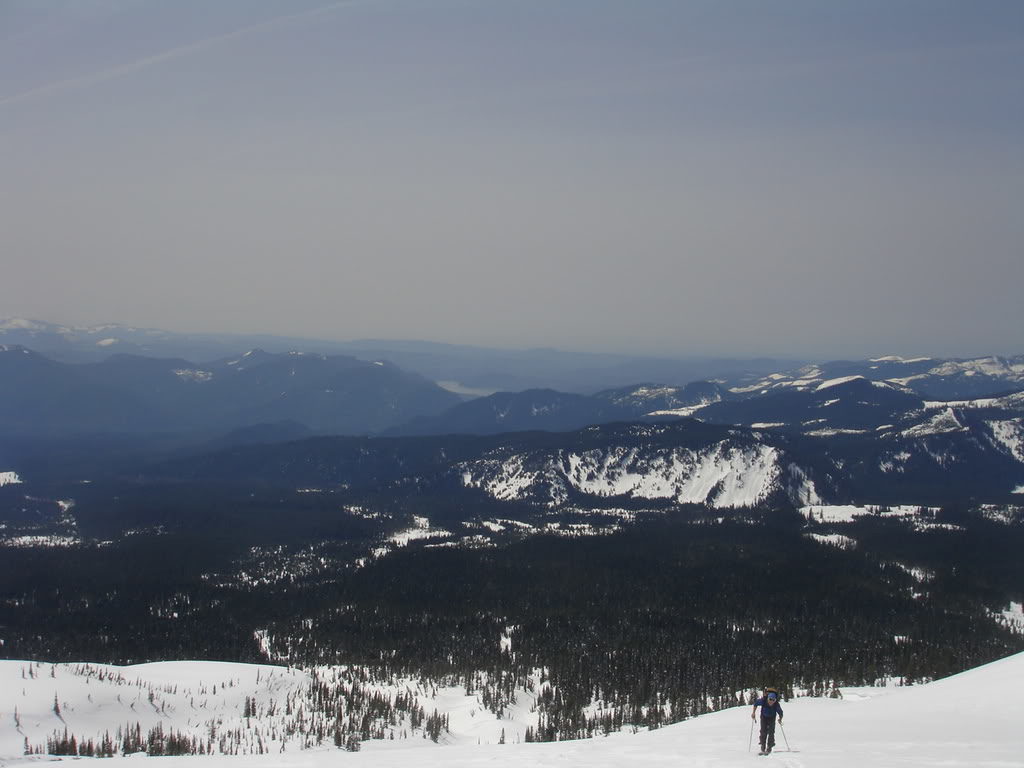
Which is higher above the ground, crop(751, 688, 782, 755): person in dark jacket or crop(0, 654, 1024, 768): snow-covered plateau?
crop(751, 688, 782, 755): person in dark jacket

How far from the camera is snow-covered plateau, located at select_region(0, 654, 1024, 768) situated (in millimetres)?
38031

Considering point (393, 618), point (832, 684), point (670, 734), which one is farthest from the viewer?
point (393, 618)

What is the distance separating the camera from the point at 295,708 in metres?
112

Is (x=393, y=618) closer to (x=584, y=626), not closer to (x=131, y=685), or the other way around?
(x=584, y=626)

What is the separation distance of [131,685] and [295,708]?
2499 cm

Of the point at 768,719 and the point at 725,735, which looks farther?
the point at 725,735

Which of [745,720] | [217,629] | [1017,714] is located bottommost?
[217,629]

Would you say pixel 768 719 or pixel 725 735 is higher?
pixel 768 719

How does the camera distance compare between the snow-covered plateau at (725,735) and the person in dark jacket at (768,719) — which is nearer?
the snow-covered plateau at (725,735)

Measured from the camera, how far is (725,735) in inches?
2041

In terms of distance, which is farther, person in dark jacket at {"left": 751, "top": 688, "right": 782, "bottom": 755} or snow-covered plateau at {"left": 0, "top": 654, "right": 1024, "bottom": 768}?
person in dark jacket at {"left": 751, "top": 688, "right": 782, "bottom": 755}

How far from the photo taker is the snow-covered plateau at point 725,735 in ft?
125

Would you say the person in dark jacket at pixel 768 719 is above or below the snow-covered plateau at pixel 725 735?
above

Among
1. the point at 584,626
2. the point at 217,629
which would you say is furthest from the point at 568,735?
the point at 217,629
